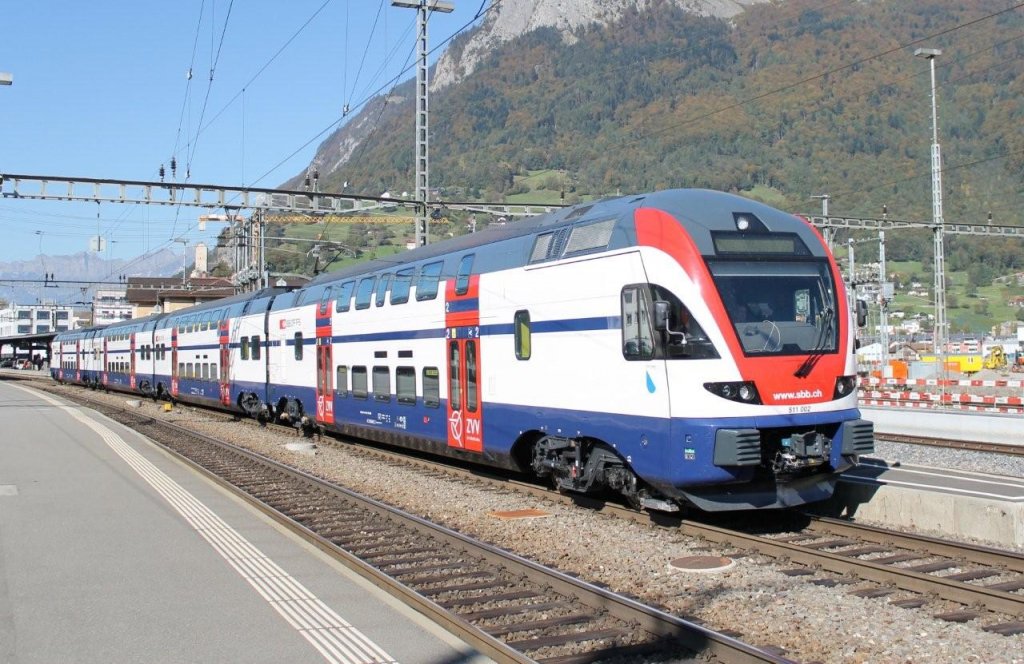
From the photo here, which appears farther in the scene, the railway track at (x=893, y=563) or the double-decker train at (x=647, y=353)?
the double-decker train at (x=647, y=353)

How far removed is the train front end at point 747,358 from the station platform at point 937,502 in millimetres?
1017

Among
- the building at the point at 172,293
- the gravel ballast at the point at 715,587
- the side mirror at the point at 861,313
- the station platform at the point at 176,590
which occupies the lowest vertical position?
the gravel ballast at the point at 715,587

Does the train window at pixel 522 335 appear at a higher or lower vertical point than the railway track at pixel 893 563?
higher

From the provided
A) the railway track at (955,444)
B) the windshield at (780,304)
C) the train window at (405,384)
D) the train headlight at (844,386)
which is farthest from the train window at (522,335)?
the railway track at (955,444)

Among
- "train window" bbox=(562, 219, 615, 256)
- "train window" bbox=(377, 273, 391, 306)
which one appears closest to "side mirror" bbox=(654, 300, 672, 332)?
"train window" bbox=(562, 219, 615, 256)

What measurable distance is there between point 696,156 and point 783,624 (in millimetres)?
137259

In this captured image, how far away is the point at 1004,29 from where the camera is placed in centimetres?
16588

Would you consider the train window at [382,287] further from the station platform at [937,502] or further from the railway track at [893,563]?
the station platform at [937,502]

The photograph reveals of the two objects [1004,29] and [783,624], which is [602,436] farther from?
[1004,29]

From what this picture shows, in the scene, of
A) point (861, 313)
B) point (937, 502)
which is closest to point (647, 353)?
point (861, 313)

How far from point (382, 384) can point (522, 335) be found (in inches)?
217

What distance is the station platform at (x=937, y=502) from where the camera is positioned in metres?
9.88

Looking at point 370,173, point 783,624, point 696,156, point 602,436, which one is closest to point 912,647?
point 783,624

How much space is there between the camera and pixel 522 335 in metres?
12.6
